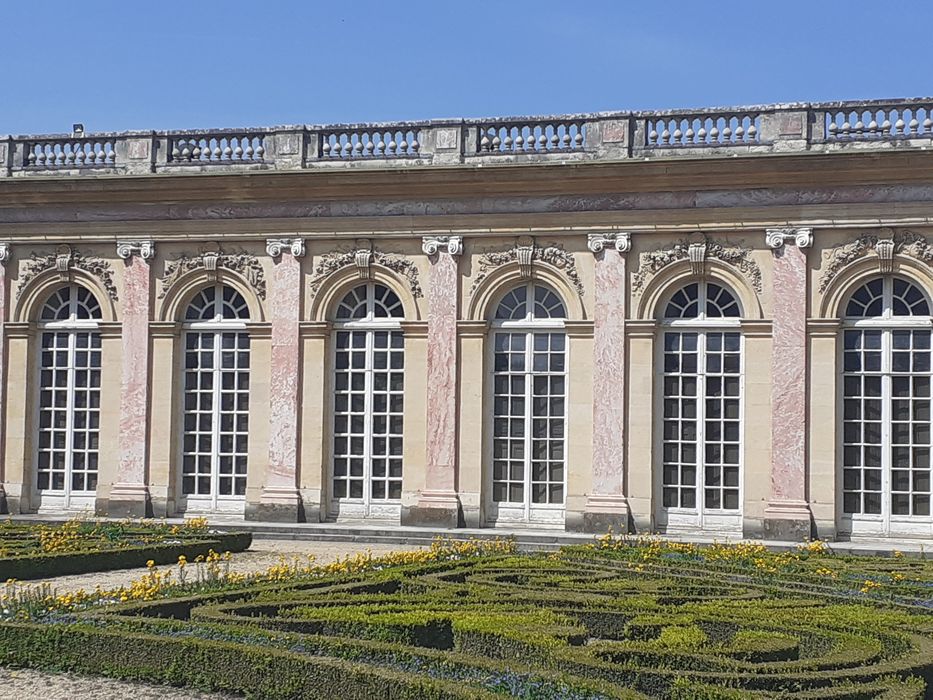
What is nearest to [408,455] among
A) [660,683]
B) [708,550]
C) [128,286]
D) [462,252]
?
[462,252]

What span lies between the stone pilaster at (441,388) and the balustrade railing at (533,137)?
1.75 meters

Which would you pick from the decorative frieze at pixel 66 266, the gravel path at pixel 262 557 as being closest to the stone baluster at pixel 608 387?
the gravel path at pixel 262 557

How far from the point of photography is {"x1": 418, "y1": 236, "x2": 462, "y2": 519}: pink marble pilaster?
22.9 m

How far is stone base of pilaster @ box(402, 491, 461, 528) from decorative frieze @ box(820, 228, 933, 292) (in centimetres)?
678

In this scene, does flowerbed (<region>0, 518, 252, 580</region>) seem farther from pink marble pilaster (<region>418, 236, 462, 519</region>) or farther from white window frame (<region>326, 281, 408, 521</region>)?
pink marble pilaster (<region>418, 236, 462, 519</region>)

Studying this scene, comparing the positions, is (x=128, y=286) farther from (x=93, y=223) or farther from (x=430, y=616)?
(x=430, y=616)

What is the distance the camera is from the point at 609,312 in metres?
22.5

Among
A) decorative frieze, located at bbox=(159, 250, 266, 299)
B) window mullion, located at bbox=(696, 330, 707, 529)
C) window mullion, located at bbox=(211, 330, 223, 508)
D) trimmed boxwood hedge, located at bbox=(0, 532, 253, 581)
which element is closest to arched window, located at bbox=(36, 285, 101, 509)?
decorative frieze, located at bbox=(159, 250, 266, 299)

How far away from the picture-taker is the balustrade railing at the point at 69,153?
2488 centimetres

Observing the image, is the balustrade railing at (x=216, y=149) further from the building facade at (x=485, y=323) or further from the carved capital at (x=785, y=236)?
the carved capital at (x=785, y=236)

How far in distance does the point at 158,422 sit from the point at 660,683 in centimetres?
1680

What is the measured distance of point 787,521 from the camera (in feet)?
70.3

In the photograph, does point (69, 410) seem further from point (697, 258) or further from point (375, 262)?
point (697, 258)

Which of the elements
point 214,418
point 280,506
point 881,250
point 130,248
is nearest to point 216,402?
point 214,418
